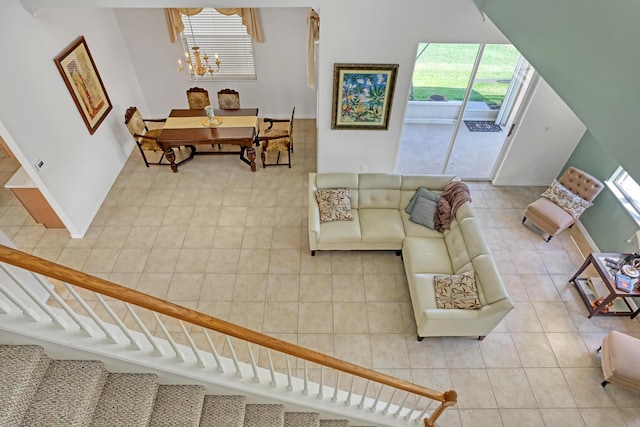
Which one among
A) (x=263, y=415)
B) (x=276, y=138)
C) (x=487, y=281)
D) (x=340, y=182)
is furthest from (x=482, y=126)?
(x=263, y=415)

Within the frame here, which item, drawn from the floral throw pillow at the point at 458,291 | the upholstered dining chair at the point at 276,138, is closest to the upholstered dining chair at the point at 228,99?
the upholstered dining chair at the point at 276,138

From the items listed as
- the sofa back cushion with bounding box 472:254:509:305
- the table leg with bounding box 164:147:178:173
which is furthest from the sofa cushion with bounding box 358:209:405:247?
the table leg with bounding box 164:147:178:173

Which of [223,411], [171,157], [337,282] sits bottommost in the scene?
[337,282]

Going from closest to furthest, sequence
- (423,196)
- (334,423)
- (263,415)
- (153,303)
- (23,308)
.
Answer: (153,303)
(23,308)
(263,415)
(334,423)
(423,196)

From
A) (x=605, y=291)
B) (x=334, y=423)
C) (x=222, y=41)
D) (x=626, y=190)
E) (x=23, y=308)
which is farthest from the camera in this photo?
(x=222, y=41)

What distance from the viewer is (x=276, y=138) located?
6.38 m

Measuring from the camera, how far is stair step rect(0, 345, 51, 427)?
2.08m

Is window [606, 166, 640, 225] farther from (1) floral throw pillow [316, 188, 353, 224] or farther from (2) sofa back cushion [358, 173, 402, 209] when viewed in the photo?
(1) floral throw pillow [316, 188, 353, 224]

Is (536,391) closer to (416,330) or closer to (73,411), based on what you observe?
(416,330)

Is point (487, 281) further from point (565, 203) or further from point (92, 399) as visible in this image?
point (92, 399)

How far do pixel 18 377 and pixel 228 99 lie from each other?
5.70m

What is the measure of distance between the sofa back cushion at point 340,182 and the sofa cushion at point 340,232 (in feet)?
1.36

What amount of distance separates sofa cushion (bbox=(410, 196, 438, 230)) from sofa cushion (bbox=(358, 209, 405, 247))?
24cm

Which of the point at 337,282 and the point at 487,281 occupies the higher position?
the point at 487,281
